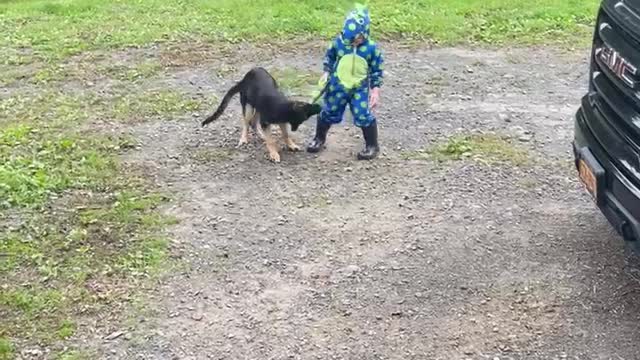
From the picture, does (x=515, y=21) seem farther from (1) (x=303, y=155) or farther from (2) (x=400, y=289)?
(2) (x=400, y=289)

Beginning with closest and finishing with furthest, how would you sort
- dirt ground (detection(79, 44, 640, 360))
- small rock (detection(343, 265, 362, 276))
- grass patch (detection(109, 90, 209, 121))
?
dirt ground (detection(79, 44, 640, 360)) < small rock (detection(343, 265, 362, 276)) < grass patch (detection(109, 90, 209, 121))

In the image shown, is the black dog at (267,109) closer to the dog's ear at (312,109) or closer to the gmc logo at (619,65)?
the dog's ear at (312,109)

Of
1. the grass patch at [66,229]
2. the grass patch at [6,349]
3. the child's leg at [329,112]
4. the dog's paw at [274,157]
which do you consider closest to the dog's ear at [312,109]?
the child's leg at [329,112]

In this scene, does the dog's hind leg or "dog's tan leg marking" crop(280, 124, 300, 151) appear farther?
"dog's tan leg marking" crop(280, 124, 300, 151)

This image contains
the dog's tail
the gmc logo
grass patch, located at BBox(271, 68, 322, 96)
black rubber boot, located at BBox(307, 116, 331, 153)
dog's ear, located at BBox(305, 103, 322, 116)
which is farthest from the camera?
grass patch, located at BBox(271, 68, 322, 96)

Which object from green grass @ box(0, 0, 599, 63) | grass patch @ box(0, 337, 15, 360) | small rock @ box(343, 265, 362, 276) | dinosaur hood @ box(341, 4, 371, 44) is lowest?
green grass @ box(0, 0, 599, 63)

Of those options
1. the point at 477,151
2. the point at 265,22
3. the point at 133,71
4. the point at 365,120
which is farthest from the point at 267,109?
the point at 265,22

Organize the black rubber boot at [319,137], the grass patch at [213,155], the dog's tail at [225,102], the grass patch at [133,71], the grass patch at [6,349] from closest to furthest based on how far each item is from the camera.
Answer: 1. the grass patch at [6,349]
2. the grass patch at [213,155]
3. the black rubber boot at [319,137]
4. the dog's tail at [225,102]
5. the grass patch at [133,71]

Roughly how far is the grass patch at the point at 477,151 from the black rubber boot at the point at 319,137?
0.58 meters

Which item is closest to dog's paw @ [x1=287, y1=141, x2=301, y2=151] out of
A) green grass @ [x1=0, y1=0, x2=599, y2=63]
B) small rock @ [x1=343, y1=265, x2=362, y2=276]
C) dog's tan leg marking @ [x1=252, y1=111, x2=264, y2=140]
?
dog's tan leg marking @ [x1=252, y1=111, x2=264, y2=140]

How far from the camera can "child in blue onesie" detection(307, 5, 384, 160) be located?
6.23 m

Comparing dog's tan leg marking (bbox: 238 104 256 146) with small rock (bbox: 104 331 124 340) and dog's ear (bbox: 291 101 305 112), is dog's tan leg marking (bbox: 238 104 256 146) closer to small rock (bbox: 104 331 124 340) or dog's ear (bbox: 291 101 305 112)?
dog's ear (bbox: 291 101 305 112)

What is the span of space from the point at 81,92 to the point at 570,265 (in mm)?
4598

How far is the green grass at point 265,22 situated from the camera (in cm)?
945
